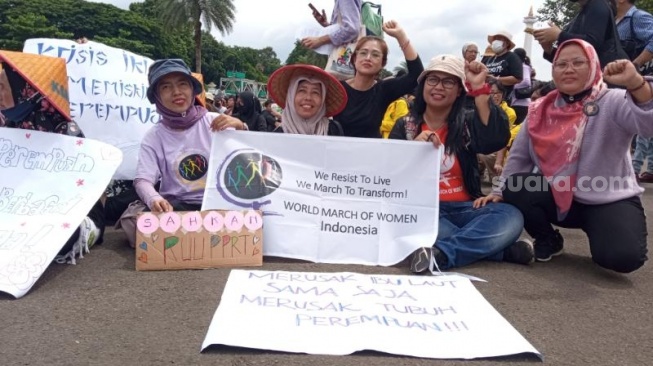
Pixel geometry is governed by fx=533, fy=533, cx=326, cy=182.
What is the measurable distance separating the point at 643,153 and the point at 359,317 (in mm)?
5997

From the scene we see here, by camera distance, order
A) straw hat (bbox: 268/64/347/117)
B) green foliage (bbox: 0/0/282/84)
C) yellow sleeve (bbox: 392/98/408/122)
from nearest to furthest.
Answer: straw hat (bbox: 268/64/347/117) < yellow sleeve (bbox: 392/98/408/122) < green foliage (bbox: 0/0/282/84)

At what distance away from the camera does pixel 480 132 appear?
3.44 m

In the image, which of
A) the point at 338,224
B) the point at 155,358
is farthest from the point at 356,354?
the point at 338,224

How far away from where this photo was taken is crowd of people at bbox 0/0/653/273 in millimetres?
3131

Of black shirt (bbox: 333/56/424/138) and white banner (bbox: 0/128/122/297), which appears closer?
white banner (bbox: 0/128/122/297)

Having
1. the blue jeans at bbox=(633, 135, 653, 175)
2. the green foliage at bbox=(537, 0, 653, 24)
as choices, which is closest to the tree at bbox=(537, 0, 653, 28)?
the green foliage at bbox=(537, 0, 653, 24)

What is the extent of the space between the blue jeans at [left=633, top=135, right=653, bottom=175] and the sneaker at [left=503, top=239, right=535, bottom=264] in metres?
4.21

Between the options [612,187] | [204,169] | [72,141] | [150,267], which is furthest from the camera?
[204,169]

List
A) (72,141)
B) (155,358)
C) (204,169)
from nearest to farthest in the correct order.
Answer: (155,358), (72,141), (204,169)

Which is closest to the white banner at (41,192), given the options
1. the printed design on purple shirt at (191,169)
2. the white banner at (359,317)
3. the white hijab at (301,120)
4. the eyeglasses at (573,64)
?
the printed design on purple shirt at (191,169)

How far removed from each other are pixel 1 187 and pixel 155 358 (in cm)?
207

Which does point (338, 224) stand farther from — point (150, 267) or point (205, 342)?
point (205, 342)

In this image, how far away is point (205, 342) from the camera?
2023mm

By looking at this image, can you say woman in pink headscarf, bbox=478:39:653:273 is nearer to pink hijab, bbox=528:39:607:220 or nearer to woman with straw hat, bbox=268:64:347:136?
pink hijab, bbox=528:39:607:220
